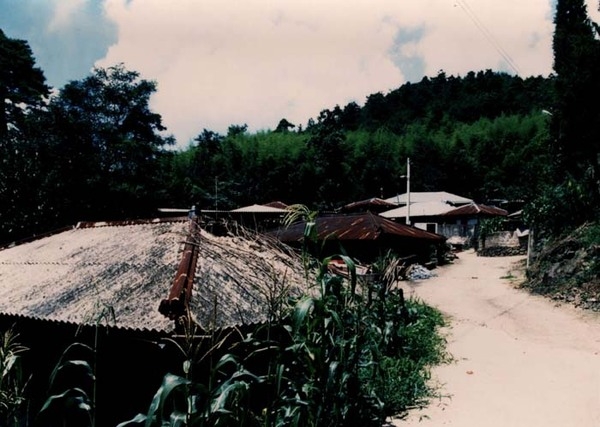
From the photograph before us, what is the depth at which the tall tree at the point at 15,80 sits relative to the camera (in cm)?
2722

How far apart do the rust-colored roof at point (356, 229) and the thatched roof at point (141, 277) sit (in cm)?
983

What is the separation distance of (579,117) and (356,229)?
506 inches

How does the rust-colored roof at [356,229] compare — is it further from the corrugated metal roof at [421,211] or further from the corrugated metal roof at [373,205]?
the corrugated metal roof at [373,205]

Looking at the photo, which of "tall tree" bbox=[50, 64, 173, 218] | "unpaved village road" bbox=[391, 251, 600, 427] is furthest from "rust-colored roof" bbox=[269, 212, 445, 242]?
"tall tree" bbox=[50, 64, 173, 218]

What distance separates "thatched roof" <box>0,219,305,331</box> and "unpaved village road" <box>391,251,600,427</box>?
234cm

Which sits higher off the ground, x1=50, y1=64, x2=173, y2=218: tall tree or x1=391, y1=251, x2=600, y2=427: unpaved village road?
x1=50, y1=64, x2=173, y2=218: tall tree

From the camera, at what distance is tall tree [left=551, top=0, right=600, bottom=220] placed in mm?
16562

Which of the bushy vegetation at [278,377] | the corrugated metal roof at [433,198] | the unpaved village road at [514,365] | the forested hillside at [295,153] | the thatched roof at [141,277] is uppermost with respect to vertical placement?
the forested hillside at [295,153]

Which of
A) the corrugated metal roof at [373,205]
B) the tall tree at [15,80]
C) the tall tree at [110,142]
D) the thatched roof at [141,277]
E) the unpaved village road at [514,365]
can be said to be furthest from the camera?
the corrugated metal roof at [373,205]

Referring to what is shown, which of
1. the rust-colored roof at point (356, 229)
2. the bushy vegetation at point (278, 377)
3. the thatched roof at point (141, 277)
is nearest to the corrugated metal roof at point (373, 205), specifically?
the rust-colored roof at point (356, 229)

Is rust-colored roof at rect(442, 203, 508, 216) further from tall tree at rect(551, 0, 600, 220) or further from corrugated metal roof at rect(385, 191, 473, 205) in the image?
corrugated metal roof at rect(385, 191, 473, 205)

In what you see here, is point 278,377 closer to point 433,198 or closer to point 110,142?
point 110,142

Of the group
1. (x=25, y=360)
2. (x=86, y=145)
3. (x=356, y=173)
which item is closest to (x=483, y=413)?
(x=25, y=360)

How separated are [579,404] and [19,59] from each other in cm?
3271
